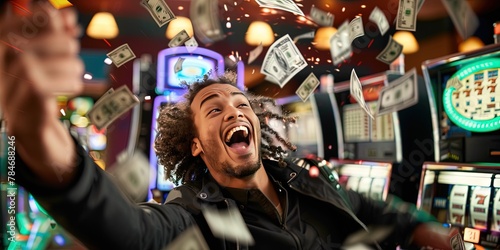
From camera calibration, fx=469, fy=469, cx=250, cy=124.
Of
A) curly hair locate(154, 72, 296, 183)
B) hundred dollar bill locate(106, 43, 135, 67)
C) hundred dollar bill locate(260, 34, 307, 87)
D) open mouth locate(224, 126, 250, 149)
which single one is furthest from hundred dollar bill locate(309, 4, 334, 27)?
hundred dollar bill locate(106, 43, 135, 67)

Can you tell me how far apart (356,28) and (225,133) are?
2.71 ft

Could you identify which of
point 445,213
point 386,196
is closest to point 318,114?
point 386,196

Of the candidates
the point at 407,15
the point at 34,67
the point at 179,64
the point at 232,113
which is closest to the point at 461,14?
the point at 407,15

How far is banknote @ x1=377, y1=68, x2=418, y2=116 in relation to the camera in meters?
2.55

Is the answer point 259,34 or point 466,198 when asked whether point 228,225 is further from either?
point 466,198

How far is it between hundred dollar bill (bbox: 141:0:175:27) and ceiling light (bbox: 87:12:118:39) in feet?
0.44

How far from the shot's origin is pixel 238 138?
2053mm

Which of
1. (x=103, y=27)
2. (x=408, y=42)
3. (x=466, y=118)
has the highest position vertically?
(x=408, y=42)

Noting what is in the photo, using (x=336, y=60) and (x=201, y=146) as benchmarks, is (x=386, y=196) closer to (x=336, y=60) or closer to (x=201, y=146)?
(x=336, y=60)

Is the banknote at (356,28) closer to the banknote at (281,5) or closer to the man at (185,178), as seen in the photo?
the banknote at (281,5)

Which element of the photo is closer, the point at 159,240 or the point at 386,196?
the point at 159,240

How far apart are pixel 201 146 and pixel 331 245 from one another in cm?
66

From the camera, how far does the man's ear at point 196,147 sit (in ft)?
6.54

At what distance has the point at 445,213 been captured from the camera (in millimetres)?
2961
